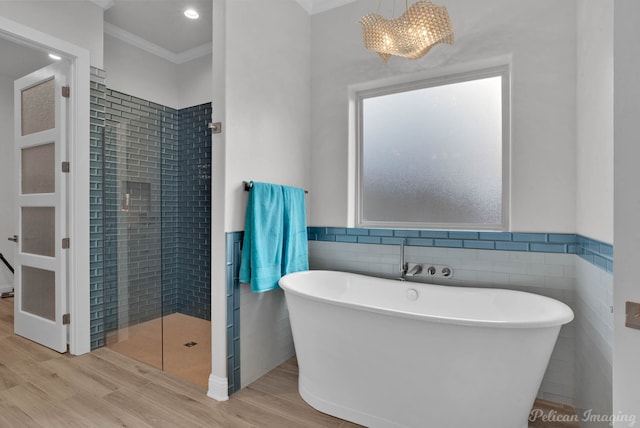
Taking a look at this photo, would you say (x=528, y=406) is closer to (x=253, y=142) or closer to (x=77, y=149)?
(x=253, y=142)

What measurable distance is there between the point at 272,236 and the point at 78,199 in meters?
1.62

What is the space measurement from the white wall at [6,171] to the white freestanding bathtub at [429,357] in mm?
4791

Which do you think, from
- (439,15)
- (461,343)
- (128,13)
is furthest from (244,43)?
(461,343)

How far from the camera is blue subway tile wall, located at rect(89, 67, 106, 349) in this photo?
8.84ft

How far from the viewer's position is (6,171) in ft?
15.0

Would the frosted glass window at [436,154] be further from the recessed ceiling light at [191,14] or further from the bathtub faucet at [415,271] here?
Result: the recessed ceiling light at [191,14]

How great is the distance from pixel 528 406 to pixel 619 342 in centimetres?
104

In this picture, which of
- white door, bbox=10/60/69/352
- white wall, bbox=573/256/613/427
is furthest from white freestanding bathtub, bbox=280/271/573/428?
white door, bbox=10/60/69/352

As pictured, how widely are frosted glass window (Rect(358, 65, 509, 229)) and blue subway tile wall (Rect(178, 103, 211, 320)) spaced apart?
5.11 feet

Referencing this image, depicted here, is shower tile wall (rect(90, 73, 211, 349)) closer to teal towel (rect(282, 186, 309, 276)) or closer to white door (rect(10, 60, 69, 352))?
white door (rect(10, 60, 69, 352))

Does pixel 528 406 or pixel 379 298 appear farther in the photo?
pixel 379 298

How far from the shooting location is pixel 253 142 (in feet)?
7.59

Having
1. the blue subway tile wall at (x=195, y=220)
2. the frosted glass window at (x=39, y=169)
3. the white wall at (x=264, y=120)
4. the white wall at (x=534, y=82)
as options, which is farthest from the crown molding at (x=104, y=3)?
the white wall at (x=534, y=82)

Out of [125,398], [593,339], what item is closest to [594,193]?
[593,339]
